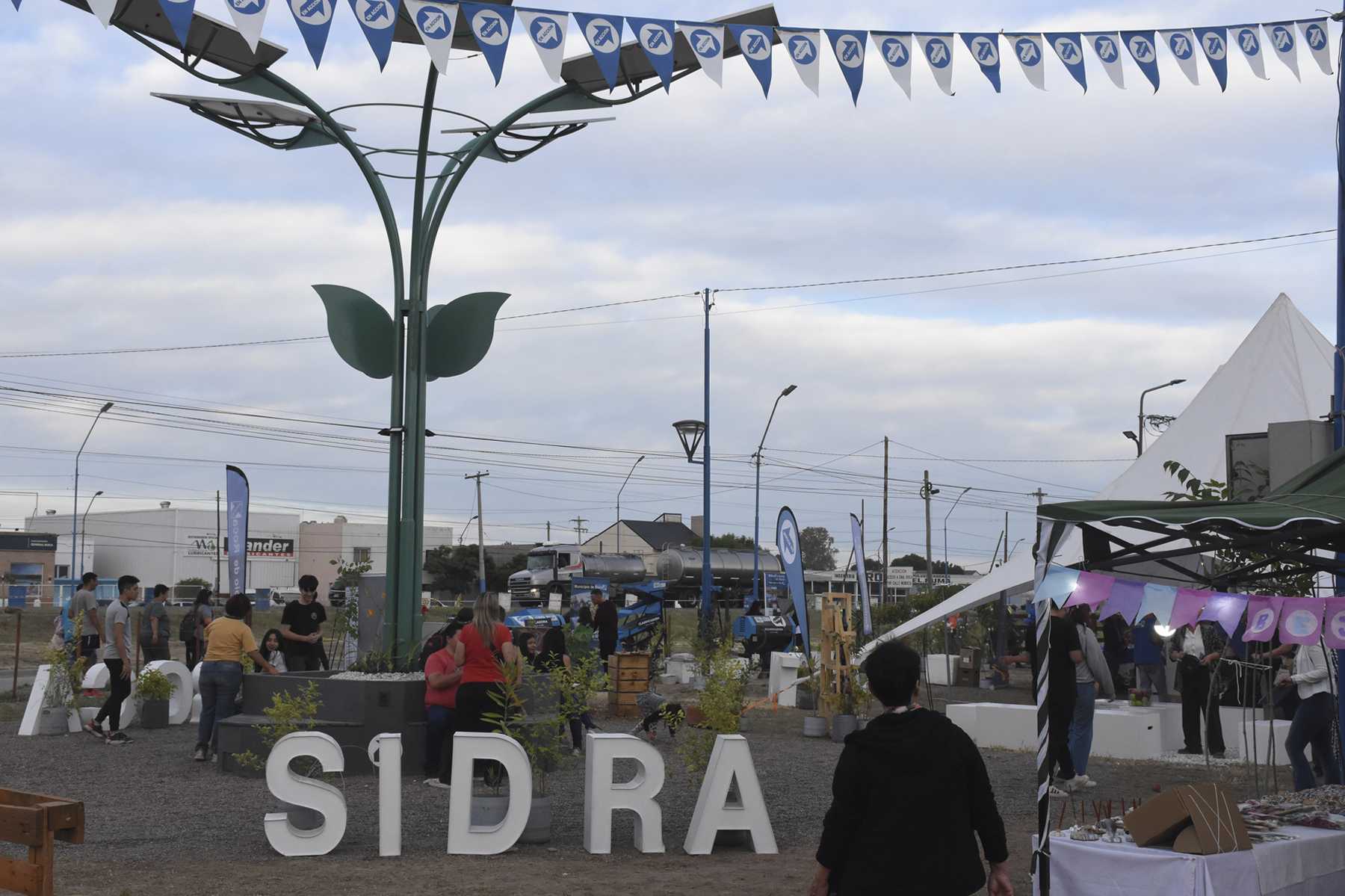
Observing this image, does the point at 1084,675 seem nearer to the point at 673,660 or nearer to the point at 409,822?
the point at 409,822

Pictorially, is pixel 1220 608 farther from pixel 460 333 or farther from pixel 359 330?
pixel 359 330

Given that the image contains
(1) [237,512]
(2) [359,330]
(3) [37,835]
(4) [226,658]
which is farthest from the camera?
(1) [237,512]

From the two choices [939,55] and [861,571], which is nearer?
[939,55]

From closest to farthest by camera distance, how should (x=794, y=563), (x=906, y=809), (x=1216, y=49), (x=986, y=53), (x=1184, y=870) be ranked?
(x=906, y=809) → (x=1184, y=870) → (x=986, y=53) → (x=1216, y=49) → (x=794, y=563)

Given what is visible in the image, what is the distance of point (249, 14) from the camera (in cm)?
835

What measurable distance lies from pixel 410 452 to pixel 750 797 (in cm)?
644

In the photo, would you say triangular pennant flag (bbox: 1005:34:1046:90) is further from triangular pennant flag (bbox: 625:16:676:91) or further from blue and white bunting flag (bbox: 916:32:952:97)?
triangular pennant flag (bbox: 625:16:676:91)

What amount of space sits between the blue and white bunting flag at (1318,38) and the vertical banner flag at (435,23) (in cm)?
676

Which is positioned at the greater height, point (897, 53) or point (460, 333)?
point (897, 53)

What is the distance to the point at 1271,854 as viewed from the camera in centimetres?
646

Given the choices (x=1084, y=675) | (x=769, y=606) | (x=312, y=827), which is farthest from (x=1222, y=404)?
(x=769, y=606)

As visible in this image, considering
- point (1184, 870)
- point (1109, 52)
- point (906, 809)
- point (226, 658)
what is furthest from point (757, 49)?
point (226, 658)

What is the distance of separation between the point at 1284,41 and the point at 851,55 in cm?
364

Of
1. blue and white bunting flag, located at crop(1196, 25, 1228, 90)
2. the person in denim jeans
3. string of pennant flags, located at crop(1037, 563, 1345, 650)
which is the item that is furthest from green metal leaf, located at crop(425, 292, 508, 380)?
string of pennant flags, located at crop(1037, 563, 1345, 650)
